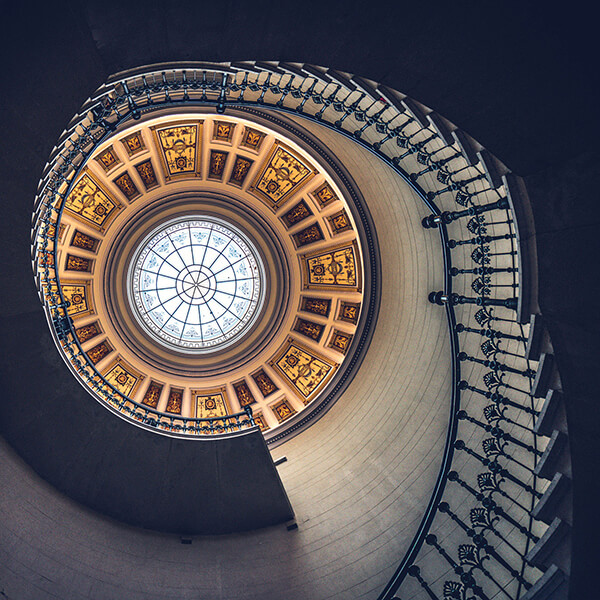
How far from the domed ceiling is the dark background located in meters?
7.09

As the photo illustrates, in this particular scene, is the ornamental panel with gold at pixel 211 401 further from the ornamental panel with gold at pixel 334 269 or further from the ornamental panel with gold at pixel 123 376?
the ornamental panel with gold at pixel 334 269

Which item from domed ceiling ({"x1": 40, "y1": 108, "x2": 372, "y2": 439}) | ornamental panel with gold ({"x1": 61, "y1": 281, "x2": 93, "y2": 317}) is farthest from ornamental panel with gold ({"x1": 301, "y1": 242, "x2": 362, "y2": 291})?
ornamental panel with gold ({"x1": 61, "y1": 281, "x2": 93, "y2": 317})

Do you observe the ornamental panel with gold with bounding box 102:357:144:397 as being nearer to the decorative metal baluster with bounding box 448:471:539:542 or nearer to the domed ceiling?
the domed ceiling

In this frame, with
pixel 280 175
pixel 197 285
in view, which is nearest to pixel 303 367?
pixel 197 285

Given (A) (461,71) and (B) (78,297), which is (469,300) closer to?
(A) (461,71)

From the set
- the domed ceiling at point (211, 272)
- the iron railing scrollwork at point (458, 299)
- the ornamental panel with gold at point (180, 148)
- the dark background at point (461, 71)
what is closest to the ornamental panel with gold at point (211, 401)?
the domed ceiling at point (211, 272)

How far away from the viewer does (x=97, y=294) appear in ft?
49.2

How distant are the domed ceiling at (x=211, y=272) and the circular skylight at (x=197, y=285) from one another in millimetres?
43

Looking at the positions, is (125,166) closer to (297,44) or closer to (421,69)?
(297,44)

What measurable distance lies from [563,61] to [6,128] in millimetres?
6743

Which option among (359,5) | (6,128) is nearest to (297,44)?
(359,5)

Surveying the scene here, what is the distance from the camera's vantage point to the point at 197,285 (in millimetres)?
16859

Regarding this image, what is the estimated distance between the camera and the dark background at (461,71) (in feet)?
15.5

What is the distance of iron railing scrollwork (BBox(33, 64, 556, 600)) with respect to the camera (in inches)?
238
